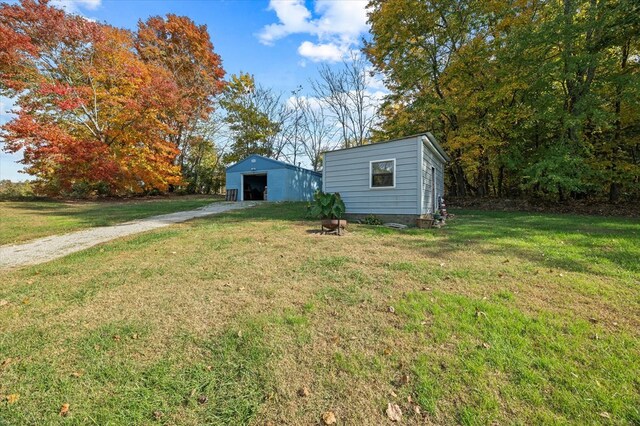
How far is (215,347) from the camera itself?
242cm

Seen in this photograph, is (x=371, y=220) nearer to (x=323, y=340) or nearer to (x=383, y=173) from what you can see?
(x=383, y=173)

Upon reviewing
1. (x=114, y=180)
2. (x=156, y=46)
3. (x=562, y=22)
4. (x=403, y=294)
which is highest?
(x=156, y=46)

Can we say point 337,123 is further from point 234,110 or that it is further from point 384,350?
point 384,350

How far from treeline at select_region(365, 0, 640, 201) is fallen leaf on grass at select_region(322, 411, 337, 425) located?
12.8 metres

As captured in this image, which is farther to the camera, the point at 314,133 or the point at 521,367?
the point at 314,133

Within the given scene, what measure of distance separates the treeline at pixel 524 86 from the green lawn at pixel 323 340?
939 cm

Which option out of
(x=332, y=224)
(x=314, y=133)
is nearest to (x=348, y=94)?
(x=314, y=133)

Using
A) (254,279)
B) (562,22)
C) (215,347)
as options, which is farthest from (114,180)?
(562,22)

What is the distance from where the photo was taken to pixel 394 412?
1820 mm

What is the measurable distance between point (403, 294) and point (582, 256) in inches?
150

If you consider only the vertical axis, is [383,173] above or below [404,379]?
above

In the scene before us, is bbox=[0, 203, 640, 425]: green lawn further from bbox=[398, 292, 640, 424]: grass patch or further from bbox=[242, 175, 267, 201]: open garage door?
bbox=[242, 175, 267, 201]: open garage door

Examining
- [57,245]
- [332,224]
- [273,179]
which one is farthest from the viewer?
[273,179]

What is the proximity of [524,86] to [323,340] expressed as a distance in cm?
1485
